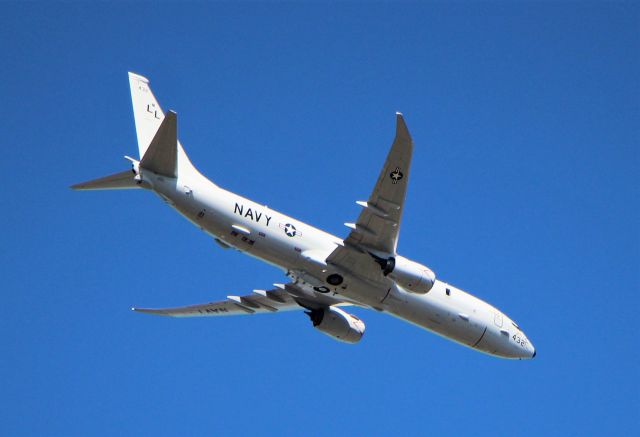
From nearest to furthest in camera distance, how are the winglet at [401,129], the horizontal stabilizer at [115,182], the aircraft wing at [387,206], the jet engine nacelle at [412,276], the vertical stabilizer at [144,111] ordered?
the winglet at [401,129], the aircraft wing at [387,206], the horizontal stabilizer at [115,182], the jet engine nacelle at [412,276], the vertical stabilizer at [144,111]

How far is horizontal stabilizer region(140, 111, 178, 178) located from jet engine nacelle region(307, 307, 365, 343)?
11547mm

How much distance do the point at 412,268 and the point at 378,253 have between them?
4.99ft

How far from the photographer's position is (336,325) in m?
45.4

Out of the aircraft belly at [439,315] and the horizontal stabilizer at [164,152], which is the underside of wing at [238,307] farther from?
the horizontal stabilizer at [164,152]

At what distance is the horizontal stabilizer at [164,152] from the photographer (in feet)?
117

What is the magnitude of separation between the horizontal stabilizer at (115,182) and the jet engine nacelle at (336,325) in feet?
39.5

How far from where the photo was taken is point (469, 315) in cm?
4300

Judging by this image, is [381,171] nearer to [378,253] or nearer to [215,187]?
[378,253]

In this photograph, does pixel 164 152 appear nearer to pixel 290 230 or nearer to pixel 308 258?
pixel 290 230

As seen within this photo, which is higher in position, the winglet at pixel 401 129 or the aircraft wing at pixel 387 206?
the winglet at pixel 401 129

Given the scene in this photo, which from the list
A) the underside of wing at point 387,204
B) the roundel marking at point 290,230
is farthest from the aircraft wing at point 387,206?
the roundel marking at point 290,230

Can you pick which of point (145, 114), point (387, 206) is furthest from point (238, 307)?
point (387, 206)

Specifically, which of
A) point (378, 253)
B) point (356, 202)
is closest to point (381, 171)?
point (356, 202)

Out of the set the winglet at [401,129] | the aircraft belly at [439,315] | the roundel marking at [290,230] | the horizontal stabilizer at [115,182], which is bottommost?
the horizontal stabilizer at [115,182]
